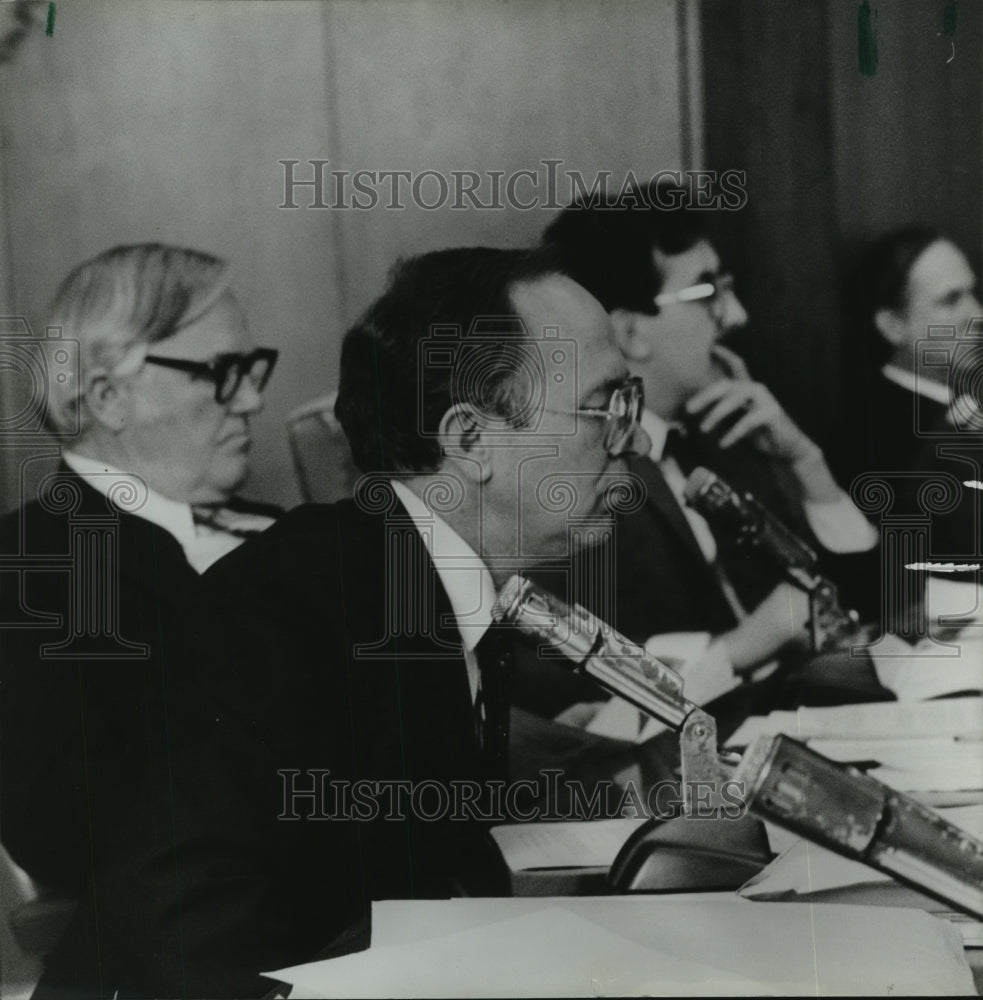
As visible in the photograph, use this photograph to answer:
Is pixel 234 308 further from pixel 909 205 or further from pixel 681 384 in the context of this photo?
pixel 909 205

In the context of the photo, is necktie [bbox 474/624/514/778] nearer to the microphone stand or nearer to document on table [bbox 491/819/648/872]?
the microphone stand

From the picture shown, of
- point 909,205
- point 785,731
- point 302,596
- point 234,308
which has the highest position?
point 909,205

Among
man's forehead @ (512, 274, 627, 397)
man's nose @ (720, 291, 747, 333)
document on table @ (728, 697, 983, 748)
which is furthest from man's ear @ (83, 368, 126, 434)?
document on table @ (728, 697, 983, 748)

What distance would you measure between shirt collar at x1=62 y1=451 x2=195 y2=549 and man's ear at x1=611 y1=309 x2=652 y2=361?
1240 mm

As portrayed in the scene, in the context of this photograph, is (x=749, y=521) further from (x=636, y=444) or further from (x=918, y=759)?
(x=918, y=759)

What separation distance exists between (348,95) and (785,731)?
2.05 meters

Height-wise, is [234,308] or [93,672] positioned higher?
[234,308]

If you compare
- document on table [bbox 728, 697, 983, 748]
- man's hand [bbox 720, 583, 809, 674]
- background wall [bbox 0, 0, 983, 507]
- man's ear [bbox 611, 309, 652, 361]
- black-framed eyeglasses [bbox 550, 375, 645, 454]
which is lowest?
document on table [bbox 728, 697, 983, 748]

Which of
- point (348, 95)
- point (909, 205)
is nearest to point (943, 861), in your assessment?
point (909, 205)

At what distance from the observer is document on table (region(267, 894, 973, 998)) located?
9.80ft

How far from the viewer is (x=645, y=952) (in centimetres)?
301

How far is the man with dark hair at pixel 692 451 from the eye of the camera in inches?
120

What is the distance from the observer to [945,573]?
9.99ft

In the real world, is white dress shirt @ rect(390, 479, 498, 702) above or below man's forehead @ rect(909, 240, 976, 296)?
below
